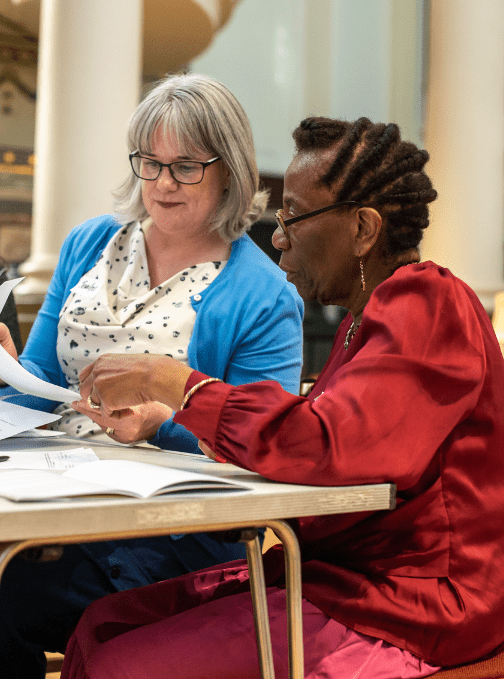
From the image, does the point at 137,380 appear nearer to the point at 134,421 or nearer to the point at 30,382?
the point at 30,382

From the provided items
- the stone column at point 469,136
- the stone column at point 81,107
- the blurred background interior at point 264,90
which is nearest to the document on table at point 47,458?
the blurred background interior at point 264,90

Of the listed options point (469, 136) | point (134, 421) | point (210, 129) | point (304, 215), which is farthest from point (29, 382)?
point (469, 136)

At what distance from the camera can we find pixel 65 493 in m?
0.83

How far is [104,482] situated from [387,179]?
66 cm

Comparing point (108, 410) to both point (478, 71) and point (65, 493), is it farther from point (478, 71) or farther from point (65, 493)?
point (478, 71)

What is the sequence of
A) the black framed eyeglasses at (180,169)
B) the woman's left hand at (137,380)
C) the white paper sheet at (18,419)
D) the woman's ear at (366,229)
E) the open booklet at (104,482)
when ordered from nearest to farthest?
the open booklet at (104,482) < the woman's left hand at (137,380) < the woman's ear at (366,229) < the white paper sheet at (18,419) < the black framed eyeglasses at (180,169)

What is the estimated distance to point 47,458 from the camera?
1.18 metres

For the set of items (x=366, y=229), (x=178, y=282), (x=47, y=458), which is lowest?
(x=47, y=458)

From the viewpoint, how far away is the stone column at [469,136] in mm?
5648

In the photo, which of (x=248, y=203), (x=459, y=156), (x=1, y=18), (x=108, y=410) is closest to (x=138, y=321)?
(x=248, y=203)

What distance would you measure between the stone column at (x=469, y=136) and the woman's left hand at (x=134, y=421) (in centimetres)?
447

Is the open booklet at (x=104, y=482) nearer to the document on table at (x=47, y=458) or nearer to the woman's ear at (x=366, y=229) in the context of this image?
the document on table at (x=47, y=458)

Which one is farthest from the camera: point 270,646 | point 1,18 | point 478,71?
point 1,18

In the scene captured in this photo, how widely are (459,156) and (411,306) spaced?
16.9 feet
